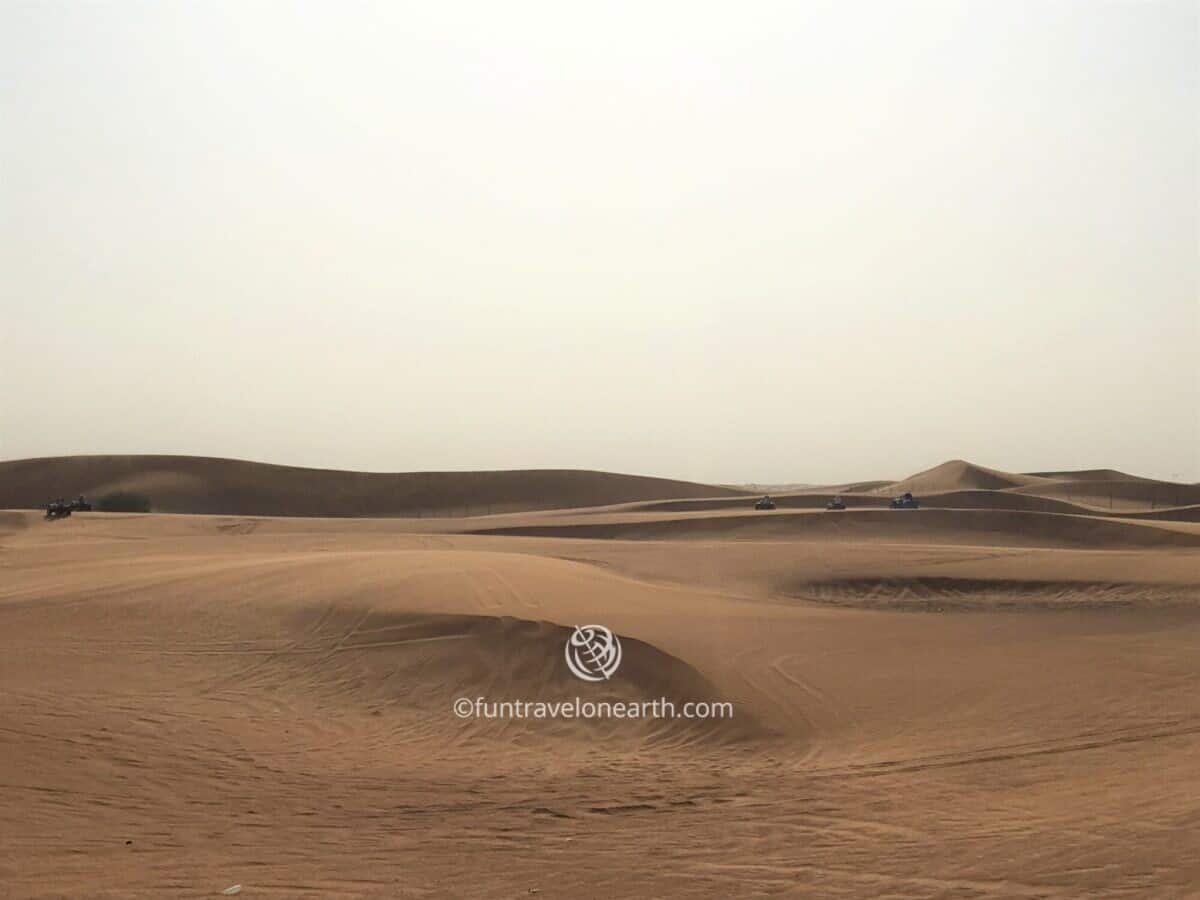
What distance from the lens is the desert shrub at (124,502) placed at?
60.9m

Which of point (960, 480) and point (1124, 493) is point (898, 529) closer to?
point (960, 480)

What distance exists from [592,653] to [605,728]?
1.72 m

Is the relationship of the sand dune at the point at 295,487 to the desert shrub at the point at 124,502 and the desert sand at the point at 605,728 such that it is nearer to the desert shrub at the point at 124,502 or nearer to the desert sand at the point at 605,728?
the desert shrub at the point at 124,502

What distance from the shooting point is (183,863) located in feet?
22.8

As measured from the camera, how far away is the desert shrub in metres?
60.9

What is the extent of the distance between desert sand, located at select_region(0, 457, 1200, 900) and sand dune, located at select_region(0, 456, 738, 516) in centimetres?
4333

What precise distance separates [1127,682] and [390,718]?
9.70m

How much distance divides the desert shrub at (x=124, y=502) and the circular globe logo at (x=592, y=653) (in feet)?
171

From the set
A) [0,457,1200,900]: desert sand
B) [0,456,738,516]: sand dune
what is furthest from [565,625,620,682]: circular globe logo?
[0,456,738,516]: sand dune

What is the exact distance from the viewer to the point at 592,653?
13.8m

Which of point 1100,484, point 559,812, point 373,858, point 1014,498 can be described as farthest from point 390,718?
point 1100,484

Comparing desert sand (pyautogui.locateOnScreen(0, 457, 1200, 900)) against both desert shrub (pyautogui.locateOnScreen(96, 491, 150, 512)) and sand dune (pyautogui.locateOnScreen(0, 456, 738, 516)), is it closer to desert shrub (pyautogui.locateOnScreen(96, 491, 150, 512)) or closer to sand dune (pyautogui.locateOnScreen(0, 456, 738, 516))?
desert shrub (pyautogui.locateOnScreen(96, 491, 150, 512))

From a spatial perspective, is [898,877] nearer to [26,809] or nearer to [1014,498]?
[26,809]

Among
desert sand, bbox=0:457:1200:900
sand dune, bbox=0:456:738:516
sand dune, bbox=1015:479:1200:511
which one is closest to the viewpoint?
desert sand, bbox=0:457:1200:900
